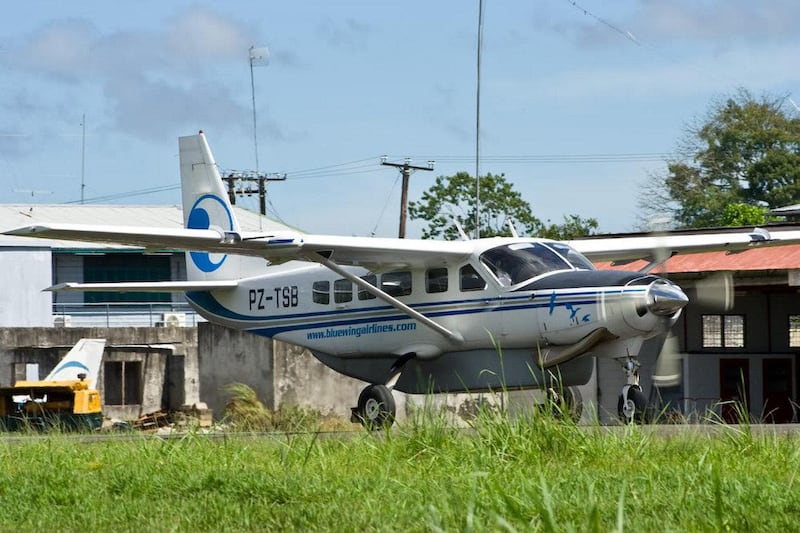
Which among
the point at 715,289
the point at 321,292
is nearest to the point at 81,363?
the point at 321,292

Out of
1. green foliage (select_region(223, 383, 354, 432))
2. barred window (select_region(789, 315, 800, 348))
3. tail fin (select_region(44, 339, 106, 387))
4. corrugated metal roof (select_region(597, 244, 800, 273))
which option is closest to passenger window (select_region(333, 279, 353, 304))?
green foliage (select_region(223, 383, 354, 432))

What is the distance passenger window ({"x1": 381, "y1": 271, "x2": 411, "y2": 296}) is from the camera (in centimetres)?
1886

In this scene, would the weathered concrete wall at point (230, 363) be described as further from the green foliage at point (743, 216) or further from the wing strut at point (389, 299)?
the green foliage at point (743, 216)

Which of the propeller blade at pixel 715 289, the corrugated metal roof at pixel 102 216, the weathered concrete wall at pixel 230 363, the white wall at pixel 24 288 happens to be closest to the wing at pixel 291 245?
the propeller blade at pixel 715 289

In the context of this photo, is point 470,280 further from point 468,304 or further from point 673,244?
point 673,244

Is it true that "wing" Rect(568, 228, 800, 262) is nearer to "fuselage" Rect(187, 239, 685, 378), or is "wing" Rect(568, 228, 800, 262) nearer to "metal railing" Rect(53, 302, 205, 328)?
"fuselage" Rect(187, 239, 685, 378)

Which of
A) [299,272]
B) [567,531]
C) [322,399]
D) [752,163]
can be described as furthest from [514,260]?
[752,163]

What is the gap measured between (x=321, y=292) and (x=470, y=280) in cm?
289

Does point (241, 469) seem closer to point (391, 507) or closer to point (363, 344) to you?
point (391, 507)

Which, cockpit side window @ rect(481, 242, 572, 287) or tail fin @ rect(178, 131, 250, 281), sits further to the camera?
tail fin @ rect(178, 131, 250, 281)

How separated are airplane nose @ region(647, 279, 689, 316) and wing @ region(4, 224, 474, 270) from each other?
9.66ft

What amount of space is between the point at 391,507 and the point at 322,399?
17.0 meters

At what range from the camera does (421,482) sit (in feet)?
26.8

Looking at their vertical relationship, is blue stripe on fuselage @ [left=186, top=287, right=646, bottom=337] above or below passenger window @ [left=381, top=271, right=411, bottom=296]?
below
